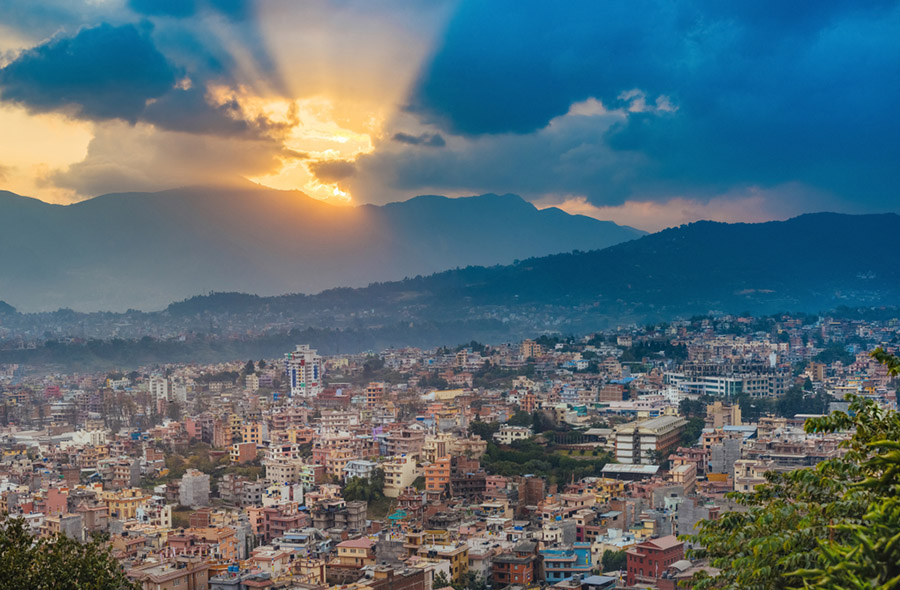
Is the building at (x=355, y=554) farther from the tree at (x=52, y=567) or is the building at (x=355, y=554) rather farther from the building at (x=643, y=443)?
the building at (x=643, y=443)

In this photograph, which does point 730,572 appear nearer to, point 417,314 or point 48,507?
point 48,507

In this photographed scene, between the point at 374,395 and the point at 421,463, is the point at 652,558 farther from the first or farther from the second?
the point at 374,395

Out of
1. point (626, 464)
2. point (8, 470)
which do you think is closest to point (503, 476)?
point (626, 464)

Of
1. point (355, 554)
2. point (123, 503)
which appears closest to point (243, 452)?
point (123, 503)

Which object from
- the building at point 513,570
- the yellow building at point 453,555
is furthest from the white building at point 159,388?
the building at point 513,570

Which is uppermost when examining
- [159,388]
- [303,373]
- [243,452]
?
[303,373]

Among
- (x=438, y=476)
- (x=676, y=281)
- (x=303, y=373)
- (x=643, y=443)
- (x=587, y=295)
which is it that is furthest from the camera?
(x=676, y=281)
